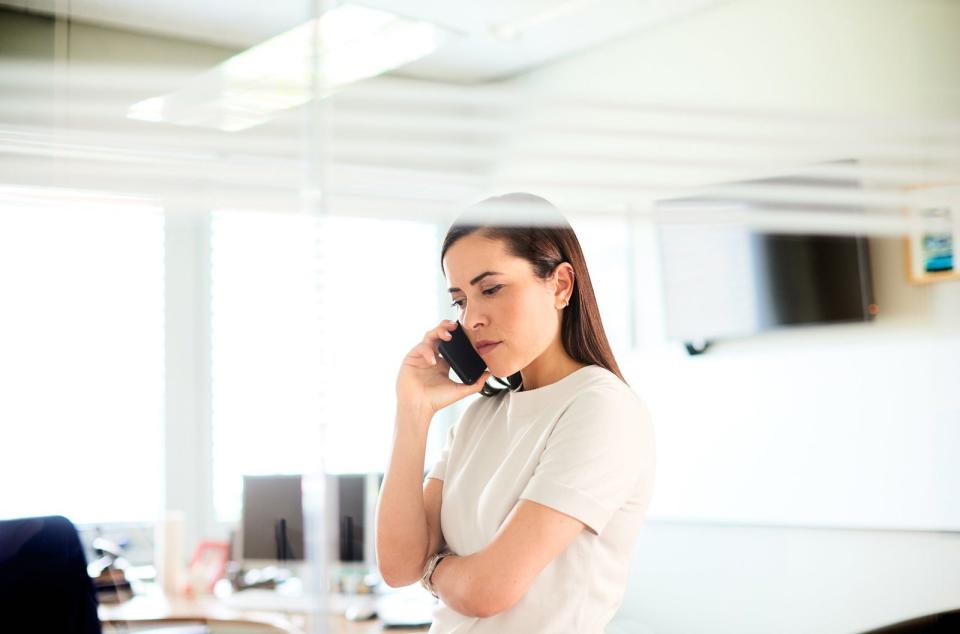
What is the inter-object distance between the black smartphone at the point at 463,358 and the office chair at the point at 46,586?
3.25 ft

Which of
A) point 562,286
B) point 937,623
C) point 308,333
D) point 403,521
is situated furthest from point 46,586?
point 937,623

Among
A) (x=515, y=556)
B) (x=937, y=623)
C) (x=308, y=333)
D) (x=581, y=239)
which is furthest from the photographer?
(x=308, y=333)

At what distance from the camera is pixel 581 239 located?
2.03m

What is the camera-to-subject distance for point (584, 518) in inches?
39.3

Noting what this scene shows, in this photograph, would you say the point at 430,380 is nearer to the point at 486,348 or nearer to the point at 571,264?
the point at 486,348

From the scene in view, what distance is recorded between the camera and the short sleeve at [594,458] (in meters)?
1.00

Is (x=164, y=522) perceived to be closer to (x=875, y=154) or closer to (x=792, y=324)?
(x=792, y=324)

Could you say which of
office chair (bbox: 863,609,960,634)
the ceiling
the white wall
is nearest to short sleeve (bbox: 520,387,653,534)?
the white wall

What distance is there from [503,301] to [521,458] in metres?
0.21

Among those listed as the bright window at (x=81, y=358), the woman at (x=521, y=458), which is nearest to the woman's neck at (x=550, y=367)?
the woman at (x=521, y=458)

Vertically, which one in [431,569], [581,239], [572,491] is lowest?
[431,569]

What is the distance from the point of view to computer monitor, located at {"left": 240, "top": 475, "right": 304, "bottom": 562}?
2033mm

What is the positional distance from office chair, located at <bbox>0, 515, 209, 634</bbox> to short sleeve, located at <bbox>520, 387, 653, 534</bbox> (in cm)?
118

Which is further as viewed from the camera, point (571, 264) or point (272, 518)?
point (272, 518)
